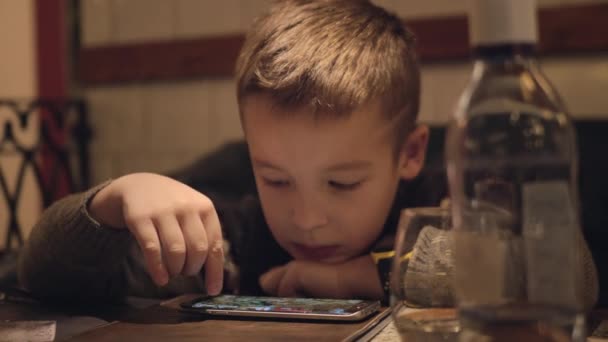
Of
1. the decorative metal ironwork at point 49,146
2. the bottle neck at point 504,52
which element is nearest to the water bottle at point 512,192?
the bottle neck at point 504,52

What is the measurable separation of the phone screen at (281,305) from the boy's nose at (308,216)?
0.68 ft

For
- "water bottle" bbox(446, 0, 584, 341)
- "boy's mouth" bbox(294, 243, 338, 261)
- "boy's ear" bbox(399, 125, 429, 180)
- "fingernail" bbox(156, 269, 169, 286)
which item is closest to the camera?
"water bottle" bbox(446, 0, 584, 341)

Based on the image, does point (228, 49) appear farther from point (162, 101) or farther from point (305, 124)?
point (305, 124)

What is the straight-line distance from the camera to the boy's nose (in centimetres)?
92

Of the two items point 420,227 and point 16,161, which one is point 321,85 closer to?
point 420,227

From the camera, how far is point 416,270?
1.82ft

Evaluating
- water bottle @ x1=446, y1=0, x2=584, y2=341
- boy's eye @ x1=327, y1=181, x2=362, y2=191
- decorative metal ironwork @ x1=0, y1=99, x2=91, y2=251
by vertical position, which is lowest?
decorative metal ironwork @ x1=0, y1=99, x2=91, y2=251

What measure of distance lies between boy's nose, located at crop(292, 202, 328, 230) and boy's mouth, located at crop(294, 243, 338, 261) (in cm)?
6

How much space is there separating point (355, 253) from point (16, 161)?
6.30 ft

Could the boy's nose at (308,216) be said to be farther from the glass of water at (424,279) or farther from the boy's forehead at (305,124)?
the glass of water at (424,279)

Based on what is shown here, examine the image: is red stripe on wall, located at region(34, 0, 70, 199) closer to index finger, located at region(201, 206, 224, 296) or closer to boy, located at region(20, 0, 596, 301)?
boy, located at region(20, 0, 596, 301)

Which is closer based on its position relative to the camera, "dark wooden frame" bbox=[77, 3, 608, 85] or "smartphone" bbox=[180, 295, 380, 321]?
"smartphone" bbox=[180, 295, 380, 321]

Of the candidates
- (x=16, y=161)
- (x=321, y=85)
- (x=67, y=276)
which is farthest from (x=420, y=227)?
(x=16, y=161)

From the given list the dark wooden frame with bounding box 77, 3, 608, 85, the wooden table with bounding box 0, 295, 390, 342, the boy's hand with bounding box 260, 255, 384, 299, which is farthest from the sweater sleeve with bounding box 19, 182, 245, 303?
the dark wooden frame with bounding box 77, 3, 608, 85
